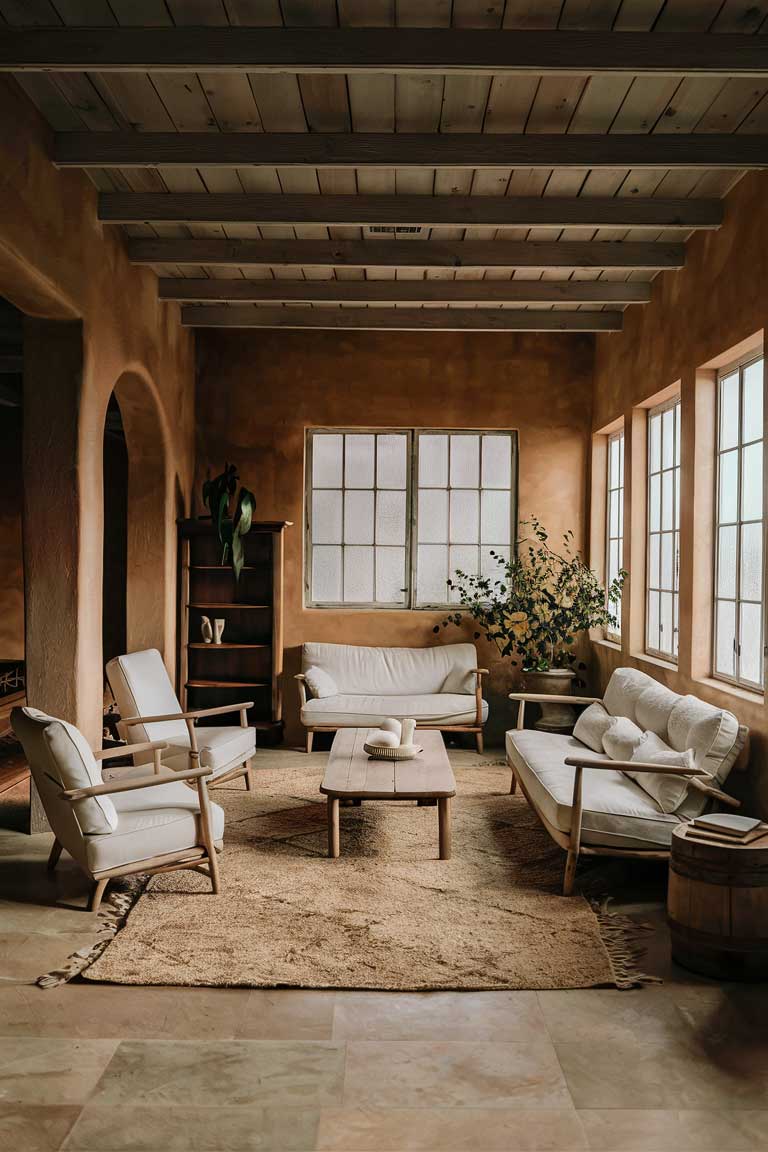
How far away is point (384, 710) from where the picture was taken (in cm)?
732


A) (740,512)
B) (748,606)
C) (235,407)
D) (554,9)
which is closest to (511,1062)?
(748,606)

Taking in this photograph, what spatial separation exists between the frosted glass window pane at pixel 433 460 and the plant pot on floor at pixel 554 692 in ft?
6.42

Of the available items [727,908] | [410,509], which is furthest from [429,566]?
[727,908]

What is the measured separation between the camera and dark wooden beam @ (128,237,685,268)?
5.77 meters

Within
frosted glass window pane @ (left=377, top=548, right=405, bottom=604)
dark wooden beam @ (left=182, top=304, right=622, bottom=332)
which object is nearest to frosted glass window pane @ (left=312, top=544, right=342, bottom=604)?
frosted glass window pane @ (left=377, top=548, right=405, bottom=604)

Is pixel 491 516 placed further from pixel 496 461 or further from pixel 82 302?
pixel 82 302

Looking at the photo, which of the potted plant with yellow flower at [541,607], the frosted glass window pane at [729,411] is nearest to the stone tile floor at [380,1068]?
the frosted glass window pane at [729,411]

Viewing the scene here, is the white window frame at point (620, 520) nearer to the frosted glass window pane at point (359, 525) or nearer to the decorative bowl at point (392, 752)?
the frosted glass window pane at point (359, 525)

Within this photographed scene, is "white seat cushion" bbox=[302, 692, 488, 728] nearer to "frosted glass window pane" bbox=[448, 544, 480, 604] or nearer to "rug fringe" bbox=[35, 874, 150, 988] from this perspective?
"frosted glass window pane" bbox=[448, 544, 480, 604]

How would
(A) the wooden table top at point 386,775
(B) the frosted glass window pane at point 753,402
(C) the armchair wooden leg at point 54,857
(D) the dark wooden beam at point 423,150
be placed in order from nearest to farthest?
(D) the dark wooden beam at point 423,150 → (C) the armchair wooden leg at point 54,857 → (A) the wooden table top at point 386,775 → (B) the frosted glass window pane at point 753,402

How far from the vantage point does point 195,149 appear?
14.1 feet

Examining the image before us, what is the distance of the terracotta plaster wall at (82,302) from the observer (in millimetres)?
4117

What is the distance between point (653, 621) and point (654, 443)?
1295 mm

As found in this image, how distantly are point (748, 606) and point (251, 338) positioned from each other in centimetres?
510
